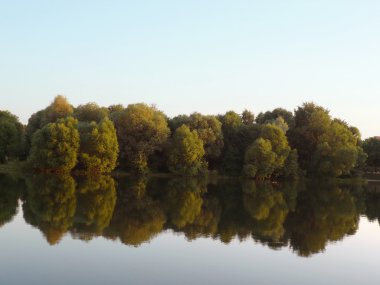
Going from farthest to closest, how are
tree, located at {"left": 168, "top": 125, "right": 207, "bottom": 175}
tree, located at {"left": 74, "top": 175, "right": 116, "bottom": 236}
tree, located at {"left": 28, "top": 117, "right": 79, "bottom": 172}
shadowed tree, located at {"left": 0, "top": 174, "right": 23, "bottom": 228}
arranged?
tree, located at {"left": 168, "top": 125, "right": 207, "bottom": 175} < tree, located at {"left": 28, "top": 117, "right": 79, "bottom": 172} < shadowed tree, located at {"left": 0, "top": 174, "right": 23, "bottom": 228} < tree, located at {"left": 74, "top": 175, "right": 116, "bottom": 236}

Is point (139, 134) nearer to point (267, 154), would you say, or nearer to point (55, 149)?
point (55, 149)

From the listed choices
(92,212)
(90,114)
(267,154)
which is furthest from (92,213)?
(90,114)

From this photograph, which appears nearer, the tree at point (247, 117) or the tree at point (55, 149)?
the tree at point (55, 149)

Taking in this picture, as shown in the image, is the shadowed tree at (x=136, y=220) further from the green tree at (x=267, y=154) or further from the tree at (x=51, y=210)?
the green tree at (x=267, y=154)

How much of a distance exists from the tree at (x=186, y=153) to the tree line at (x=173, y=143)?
179 millimetres

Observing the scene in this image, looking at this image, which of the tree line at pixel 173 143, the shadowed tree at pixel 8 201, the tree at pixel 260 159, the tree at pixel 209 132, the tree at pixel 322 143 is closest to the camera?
the shadowed tree at pixel 8 201

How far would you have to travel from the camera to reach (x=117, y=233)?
89.6ft

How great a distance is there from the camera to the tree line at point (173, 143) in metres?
78.0

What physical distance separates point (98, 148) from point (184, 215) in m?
44.5

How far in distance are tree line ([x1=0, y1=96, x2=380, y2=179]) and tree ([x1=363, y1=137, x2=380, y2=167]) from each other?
70.2 feet

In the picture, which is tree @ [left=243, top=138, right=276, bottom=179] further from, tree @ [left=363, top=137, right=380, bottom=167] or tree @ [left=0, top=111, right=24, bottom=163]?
tree @ [left=363, top=137, right=380, bottom=167]

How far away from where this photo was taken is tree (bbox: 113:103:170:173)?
85.0 meters

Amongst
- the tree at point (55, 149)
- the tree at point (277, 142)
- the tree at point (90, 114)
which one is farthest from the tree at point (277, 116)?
the tree at point (55, 149)

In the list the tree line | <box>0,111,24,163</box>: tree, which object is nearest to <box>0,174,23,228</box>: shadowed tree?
the tree line
